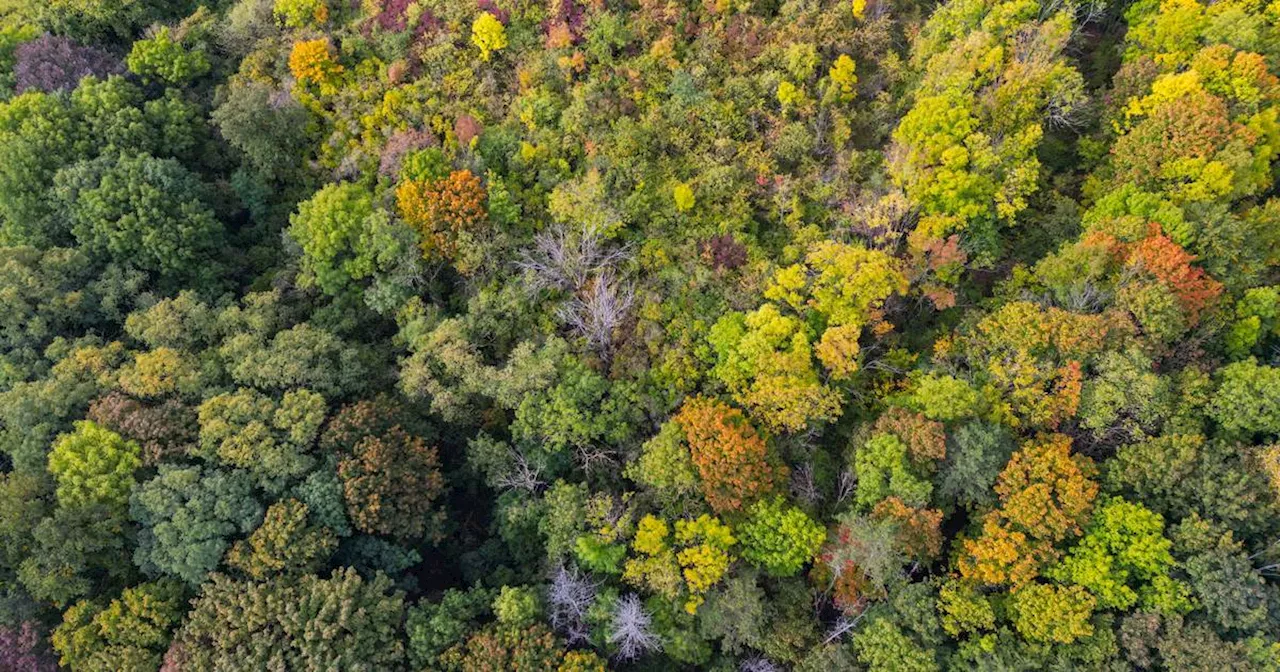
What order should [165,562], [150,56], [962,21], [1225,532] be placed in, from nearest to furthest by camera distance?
[1225,532] < [165,562] < [962,21] < [150,56]

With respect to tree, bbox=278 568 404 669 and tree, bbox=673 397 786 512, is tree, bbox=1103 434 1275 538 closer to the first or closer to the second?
tree, bbox=673 397 786 512

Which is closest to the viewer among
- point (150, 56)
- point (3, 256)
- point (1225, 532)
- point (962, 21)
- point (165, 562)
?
point (1225, 532)

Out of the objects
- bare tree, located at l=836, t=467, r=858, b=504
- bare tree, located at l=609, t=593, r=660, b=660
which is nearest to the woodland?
bare tree, located at l=836, t=467, r=858, b=504

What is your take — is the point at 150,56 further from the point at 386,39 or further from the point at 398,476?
the point at 398,476

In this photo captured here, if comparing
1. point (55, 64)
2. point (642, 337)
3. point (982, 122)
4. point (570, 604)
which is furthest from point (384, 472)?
point (982, 122)

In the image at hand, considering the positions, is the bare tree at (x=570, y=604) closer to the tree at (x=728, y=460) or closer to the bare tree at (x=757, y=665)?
the tree at (x=728, y=460)

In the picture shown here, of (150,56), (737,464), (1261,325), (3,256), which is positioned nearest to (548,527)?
(737,464)

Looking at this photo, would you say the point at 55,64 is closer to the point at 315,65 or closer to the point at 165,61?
the point at 165,61

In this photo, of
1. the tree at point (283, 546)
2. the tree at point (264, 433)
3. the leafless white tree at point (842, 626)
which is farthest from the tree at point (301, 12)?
the leafless white tree at point (842, 626)
